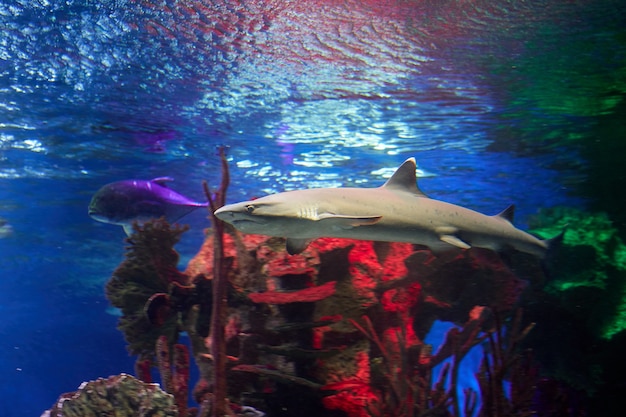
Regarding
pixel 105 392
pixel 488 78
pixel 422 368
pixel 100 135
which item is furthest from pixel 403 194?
pixel 100 135

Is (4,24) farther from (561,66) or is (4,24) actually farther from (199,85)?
(561,66)

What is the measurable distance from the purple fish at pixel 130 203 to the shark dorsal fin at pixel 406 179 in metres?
3.88

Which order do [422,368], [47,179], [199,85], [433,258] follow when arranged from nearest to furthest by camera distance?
[422,368]
[433,258]
[199,85]
[47,179]

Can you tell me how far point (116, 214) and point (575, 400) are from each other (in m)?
9.87

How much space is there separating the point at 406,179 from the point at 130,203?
543 cm

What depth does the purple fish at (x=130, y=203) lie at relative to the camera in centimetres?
809

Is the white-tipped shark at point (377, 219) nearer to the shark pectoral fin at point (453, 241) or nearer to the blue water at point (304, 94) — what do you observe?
the shark pectoral fin at point (453, 241)

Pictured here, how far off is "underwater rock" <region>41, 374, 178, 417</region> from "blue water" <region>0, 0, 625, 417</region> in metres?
6.26

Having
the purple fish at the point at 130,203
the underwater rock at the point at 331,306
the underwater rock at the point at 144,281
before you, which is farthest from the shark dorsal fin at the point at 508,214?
the purple fish at the point at 130,203

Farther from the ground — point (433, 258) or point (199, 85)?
point (199, 85)

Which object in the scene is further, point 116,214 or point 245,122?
point 245,122

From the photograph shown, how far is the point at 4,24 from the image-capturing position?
7.73 meters

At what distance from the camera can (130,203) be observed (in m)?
8.15

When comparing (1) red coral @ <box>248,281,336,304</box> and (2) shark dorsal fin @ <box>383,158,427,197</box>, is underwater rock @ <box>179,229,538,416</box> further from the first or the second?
(2) shark dorsal fin @ <box>383,158,427,197</box>
